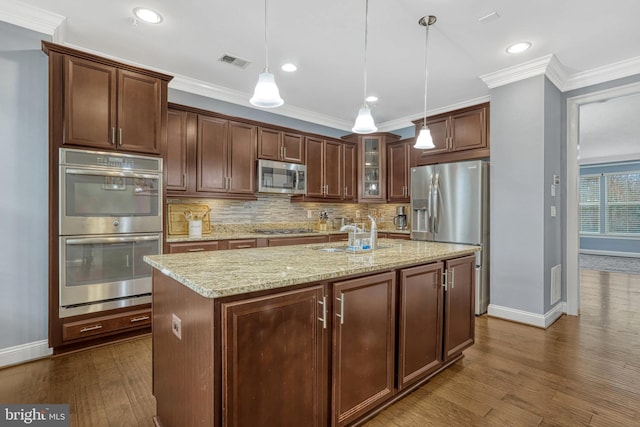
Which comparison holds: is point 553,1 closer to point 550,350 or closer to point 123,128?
point 550,350

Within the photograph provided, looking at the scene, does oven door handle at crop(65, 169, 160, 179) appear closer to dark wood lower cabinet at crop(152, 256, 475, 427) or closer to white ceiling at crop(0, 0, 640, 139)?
white ceiling at crop(0, 0, 640, 139)

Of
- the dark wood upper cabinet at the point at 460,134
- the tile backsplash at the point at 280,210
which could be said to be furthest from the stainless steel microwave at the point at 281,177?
the dark wood upper cabinet at the point at 460,134

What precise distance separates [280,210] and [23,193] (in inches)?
115

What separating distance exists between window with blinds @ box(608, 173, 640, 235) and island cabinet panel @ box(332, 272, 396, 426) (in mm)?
10066

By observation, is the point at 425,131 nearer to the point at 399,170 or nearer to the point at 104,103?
the point at 399,170

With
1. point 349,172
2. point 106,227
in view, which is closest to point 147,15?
point 106,227

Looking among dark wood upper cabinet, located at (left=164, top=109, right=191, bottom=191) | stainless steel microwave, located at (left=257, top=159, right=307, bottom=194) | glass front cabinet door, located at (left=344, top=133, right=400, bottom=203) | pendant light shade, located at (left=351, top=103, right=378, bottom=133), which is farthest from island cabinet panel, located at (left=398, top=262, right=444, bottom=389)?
glass front cabinet door, located at (left=344, top=133, right=400, bottom=203)

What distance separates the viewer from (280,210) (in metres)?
4.86

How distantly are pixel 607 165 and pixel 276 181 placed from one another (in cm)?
944

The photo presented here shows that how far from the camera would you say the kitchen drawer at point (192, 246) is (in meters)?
3.21

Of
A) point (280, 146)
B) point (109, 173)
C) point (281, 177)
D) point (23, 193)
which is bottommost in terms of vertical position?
point (23, 193)

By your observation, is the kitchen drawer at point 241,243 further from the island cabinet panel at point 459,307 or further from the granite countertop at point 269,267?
the island cabinet panel at point 459,307

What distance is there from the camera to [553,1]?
2322 mm

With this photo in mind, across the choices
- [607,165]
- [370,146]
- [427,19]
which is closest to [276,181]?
[370,146]
